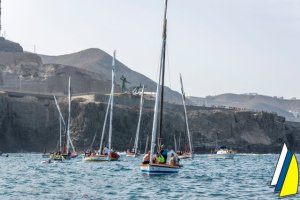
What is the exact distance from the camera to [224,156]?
123 m

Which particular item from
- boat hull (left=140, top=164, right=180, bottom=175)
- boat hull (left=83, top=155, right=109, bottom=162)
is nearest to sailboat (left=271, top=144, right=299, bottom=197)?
boat hull (left=140, top=164, right=180, bottom=175)

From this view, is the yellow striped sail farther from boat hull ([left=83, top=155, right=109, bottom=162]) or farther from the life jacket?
boat hull ([left=83, top=155, right=109, bottom=162])

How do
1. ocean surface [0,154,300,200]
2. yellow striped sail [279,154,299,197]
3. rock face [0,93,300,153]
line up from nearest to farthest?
yellow striped sail [279,154,299,197] < ocean surface [0,154,300,200] < rock face [0,93,300,153]

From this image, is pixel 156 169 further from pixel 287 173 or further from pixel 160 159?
pixel 287 173

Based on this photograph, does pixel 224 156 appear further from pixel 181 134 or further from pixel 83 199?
pixel 83 199

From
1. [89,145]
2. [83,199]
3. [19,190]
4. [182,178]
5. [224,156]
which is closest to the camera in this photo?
[83,199]

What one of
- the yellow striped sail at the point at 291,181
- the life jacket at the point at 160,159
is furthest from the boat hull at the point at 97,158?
the yellow striped sail at the point at 291,181

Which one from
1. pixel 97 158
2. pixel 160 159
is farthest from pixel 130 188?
pixel 97 158

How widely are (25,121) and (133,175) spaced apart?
112717mm

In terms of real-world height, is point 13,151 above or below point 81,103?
below

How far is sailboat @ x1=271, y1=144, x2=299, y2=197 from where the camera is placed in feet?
74.1

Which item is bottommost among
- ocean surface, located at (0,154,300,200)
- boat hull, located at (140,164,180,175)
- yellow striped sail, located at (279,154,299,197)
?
ocean surface, located at (0,154,300,200)

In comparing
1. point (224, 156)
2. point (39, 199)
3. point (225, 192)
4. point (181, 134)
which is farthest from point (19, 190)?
point (181, 134)

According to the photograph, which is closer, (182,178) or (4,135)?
(182,178)
